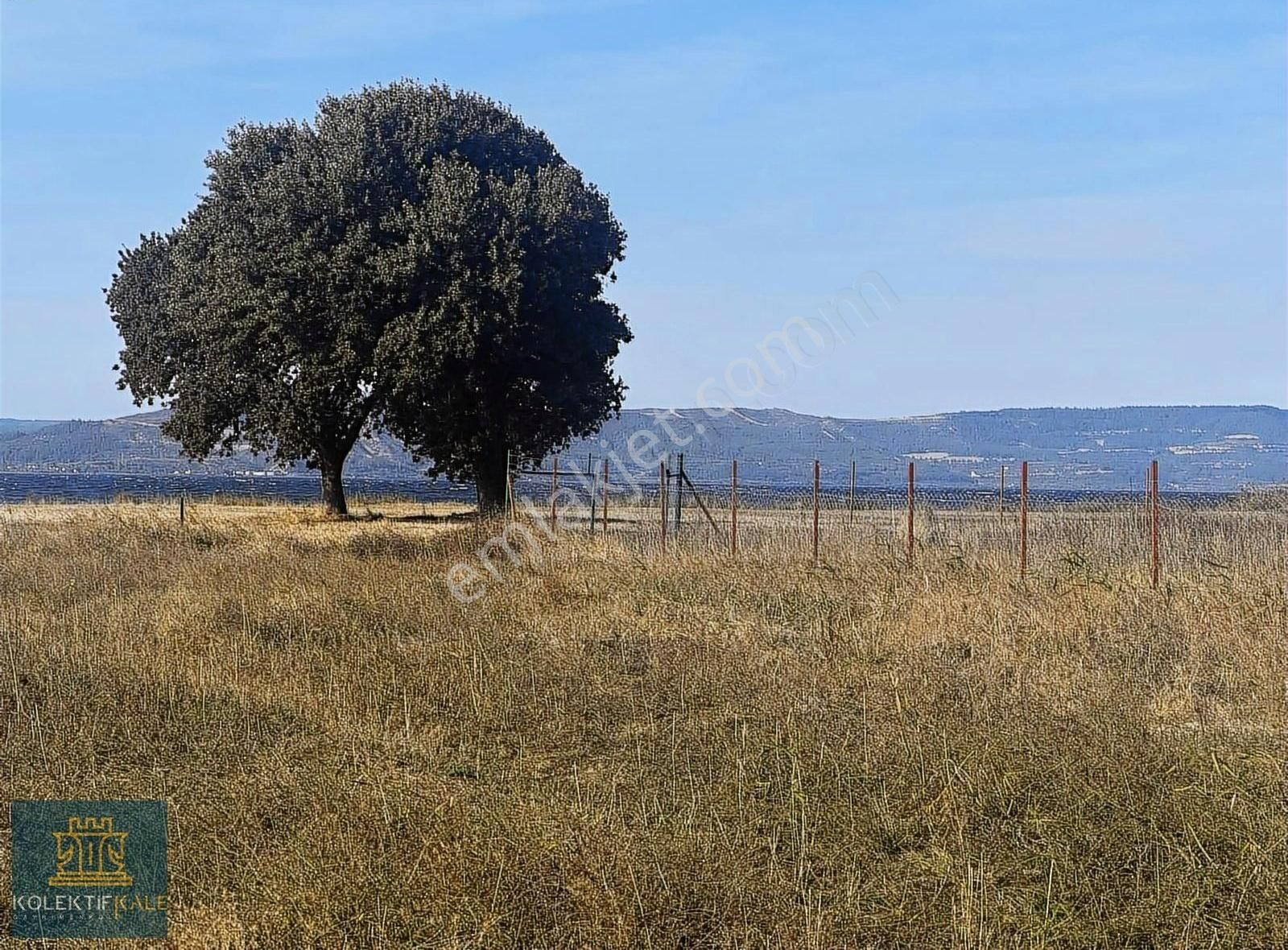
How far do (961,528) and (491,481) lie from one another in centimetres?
1387

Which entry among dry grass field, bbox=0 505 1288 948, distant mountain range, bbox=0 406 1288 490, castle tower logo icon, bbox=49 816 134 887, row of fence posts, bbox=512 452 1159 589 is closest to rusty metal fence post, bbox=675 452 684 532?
row of fence posts, bbox=512 452 1159 589

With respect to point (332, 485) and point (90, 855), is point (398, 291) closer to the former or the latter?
point (332, 485)

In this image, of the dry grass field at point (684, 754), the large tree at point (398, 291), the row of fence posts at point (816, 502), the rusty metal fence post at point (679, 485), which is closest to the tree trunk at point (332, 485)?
the large tree at point (398, 291)

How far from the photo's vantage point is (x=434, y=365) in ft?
88.0

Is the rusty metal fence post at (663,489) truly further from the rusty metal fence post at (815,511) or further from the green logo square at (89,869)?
the green logo square at (89,869)

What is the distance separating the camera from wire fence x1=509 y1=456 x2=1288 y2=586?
56.6 feet

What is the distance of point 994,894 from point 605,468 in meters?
16.9

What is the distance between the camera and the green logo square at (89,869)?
224 inches

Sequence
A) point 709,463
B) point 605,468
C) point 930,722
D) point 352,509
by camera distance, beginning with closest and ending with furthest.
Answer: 1. point 930,722
2. point 605,468
3. point 709,463
4. point 352,509

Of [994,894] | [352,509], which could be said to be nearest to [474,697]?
[994,894]

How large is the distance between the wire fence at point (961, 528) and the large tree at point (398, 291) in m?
2.87

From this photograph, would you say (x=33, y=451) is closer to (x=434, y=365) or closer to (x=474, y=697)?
(x=434, y=365)

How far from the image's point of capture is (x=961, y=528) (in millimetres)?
21531

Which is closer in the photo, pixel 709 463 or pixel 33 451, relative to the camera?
pixel 709 463
